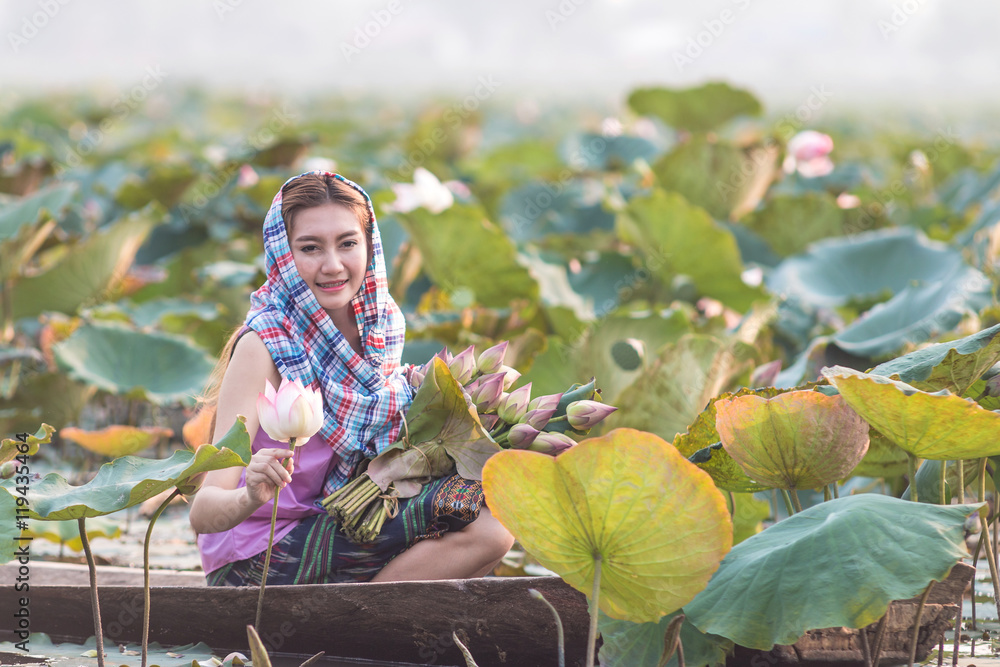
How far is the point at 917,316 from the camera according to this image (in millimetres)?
3021

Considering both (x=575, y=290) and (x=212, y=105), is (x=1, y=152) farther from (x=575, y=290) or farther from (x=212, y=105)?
(x=212, y=105)

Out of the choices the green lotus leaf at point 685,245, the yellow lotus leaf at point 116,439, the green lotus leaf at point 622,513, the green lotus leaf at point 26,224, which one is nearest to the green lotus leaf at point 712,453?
the green lotus leaf at point 622,513

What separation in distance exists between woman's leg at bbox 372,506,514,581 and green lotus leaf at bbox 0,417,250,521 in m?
0.56

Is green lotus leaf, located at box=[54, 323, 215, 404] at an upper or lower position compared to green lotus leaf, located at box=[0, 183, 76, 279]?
lower

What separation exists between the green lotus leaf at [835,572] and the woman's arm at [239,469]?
28.0 inches

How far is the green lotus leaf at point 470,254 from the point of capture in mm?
3885

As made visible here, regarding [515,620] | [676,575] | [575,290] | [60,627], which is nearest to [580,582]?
[676,575]

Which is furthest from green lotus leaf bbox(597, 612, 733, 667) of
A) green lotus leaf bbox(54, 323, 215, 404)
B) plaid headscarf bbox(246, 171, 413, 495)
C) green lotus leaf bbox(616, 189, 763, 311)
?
green lotus leaf bbox(616, 189, 763, 311)

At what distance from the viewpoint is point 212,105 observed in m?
22.2

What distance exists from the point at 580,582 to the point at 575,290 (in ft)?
10.4

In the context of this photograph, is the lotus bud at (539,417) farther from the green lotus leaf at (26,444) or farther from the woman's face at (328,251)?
the green lotus leaf at (26,444)

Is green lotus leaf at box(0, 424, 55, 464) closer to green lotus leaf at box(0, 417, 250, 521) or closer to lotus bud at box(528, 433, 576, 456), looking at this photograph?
green lotus leaf at box(0, 417, 250, 521)

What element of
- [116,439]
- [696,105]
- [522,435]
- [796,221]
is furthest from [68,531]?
[696,105]

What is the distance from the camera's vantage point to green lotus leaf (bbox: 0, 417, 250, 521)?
153 centimetres
